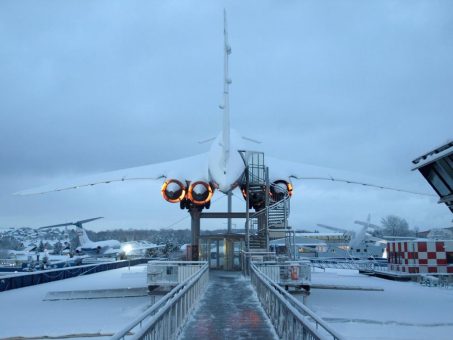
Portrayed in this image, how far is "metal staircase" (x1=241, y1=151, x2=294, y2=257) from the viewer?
1750 cm

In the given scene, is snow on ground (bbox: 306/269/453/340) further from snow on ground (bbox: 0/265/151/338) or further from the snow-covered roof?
snow on ground (bbox: 0/265/151/338)

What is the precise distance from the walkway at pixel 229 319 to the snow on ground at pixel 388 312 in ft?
8.03

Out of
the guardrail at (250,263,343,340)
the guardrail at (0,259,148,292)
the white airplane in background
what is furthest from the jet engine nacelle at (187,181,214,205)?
the guardrail at (250,263,343,340)

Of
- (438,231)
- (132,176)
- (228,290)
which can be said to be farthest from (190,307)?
(438,231)

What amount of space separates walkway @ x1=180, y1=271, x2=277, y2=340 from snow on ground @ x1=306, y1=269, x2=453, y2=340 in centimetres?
245

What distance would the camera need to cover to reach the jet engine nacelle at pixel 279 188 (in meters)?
20.0

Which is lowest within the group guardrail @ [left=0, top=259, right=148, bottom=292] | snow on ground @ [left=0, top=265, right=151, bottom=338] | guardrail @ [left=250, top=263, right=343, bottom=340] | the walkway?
snow on ground @ [left=0, top=265, right=151, bottom=338]

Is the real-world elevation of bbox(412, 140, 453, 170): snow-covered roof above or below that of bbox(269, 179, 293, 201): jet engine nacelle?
below

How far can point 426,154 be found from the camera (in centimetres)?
611

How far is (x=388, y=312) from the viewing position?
13266 millimetres

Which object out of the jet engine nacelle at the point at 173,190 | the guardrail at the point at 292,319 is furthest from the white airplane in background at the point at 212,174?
the guardrail at the point at 292,319

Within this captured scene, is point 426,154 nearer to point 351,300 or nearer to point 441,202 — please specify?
point 441,202

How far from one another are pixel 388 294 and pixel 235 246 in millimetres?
8645

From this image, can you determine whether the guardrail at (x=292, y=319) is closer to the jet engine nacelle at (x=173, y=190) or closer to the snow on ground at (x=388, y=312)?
the snow on ground at (x=388, y=312)
